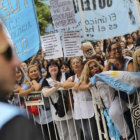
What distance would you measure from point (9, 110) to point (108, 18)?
3052mm

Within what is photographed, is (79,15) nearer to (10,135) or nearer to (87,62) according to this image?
(87,62)

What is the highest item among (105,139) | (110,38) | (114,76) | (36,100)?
(110,38)

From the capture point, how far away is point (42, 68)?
4.66 m

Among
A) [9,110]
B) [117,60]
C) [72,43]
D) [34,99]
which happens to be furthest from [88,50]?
[9,110]

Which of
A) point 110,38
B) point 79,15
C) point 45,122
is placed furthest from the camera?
point 45,122

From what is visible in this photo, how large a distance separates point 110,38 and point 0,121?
306 centimetres

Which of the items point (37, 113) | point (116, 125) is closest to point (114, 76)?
point (116, 125)

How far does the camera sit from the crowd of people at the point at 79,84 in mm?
3869

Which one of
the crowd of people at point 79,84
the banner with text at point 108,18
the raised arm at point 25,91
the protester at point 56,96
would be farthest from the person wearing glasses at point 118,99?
the raised arm at point 25,91

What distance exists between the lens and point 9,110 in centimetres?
91

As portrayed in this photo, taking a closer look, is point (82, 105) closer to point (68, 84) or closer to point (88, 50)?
point (68, 84)

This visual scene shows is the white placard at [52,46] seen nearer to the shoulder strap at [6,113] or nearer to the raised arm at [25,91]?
the raised arm at [25,91]

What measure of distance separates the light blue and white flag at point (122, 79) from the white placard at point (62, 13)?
0.86 meters

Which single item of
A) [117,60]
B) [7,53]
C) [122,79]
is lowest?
[122,79]
